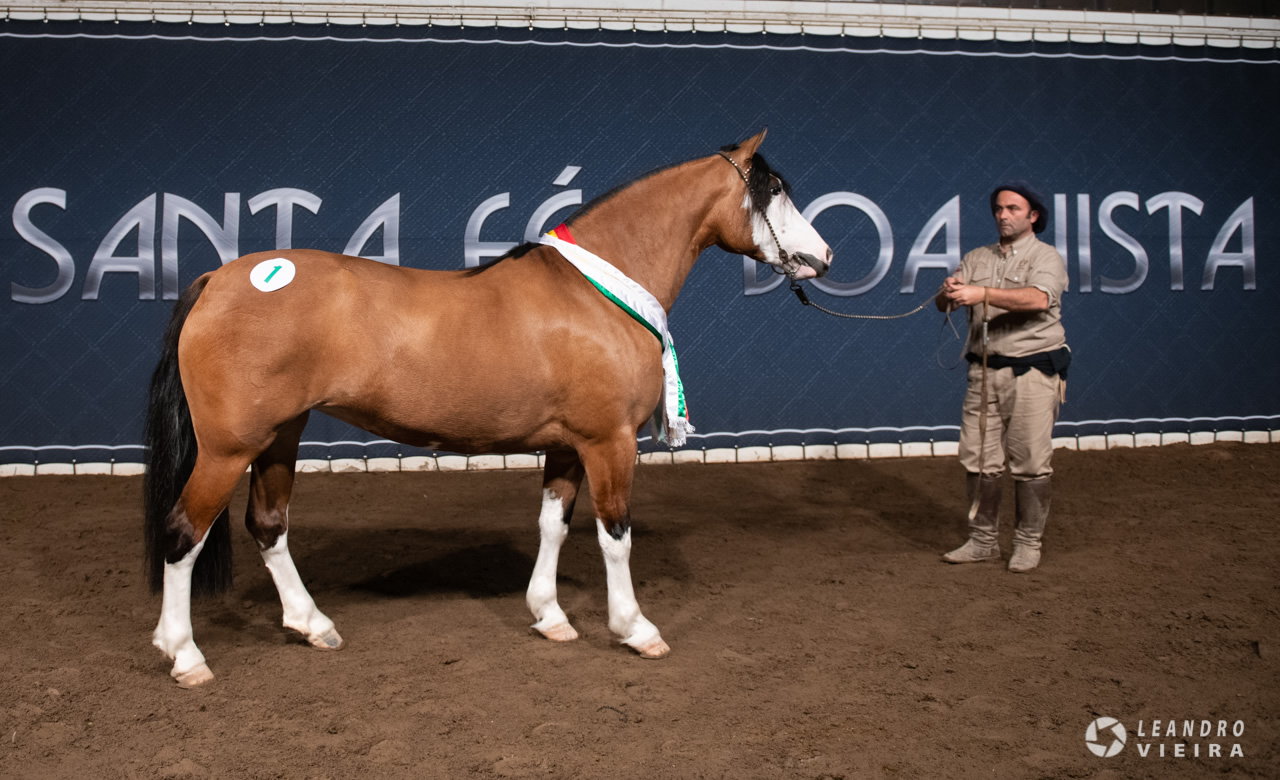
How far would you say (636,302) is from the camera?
299 centimetres

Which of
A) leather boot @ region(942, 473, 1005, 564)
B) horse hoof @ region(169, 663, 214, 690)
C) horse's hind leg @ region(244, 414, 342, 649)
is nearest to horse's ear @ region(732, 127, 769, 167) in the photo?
horse's hind leg @ region(244, 414, 342, 649)

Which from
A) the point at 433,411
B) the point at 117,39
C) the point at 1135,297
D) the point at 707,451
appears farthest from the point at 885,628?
the point at 117,39

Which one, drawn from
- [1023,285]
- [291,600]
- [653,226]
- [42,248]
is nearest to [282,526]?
[291,600]

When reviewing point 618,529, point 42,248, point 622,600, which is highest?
point 42,248

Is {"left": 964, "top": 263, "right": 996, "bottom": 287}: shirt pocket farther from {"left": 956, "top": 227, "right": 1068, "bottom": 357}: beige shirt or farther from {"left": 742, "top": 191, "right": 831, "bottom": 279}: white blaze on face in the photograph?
{"left": 742, "top": 191, "right": 831, "bottom": 279}: white blaze on face

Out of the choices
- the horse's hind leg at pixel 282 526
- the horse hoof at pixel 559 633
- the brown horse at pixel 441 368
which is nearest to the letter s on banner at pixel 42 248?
the brown horse at pixel 441 368

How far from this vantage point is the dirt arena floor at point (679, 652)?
2.26 m

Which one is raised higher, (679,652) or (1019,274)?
(1019,274)

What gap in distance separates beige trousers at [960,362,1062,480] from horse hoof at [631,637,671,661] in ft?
5.92

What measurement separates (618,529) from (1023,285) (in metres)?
2.05

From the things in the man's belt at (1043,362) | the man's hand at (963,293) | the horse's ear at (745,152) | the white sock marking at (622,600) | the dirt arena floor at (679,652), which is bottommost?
the dirt arena floor at (679,652)

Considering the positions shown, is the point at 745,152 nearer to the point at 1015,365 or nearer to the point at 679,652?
the point at 1015,365

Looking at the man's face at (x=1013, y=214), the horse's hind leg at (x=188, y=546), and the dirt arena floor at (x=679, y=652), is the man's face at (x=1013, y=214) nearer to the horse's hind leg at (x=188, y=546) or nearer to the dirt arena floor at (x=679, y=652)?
the dirt arena floor at (x=679, y=652)

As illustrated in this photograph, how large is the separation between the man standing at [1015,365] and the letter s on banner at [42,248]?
524 centimetres
